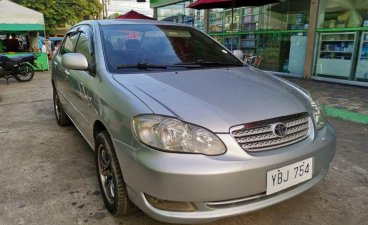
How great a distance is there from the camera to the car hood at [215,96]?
1.92 meters

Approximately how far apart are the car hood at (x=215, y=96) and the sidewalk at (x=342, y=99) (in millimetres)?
3108

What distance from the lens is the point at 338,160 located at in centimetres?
339

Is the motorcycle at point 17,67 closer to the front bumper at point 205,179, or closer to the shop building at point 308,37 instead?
the shop building at point 308,37

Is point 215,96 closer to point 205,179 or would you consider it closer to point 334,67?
point 205,179

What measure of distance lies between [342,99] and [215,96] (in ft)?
16.8

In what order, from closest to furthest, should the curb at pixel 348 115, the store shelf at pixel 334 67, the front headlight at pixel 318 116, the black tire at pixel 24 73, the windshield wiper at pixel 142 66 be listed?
the front headlight at pixel 318 116, the windshield wiper at pixel 142 66, the curb at pixel 348 115, the store shelf at pixel 334 67, the black tire at pixel 24 73

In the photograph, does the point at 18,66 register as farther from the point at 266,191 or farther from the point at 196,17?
the point at 266,191

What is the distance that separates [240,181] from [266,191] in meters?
0.23

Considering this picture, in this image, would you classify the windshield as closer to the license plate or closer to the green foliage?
the license plate

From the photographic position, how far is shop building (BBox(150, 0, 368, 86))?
759 cm

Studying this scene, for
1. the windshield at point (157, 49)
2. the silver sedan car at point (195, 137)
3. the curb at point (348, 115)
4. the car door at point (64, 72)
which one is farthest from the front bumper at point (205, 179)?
the curb at point (348, 115)

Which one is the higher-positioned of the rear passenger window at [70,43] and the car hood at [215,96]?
the rear passenger window at [70,43]

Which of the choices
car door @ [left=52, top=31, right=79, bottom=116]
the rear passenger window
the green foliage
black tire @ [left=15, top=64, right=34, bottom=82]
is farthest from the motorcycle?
the green foliage

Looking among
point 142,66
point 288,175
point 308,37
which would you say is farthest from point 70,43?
point 308,37
